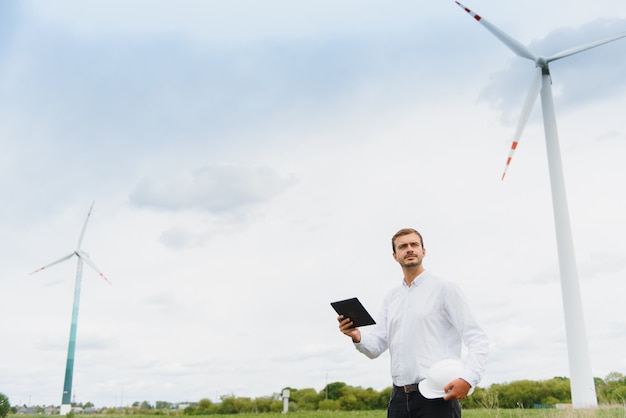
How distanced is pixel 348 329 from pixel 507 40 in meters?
24.3

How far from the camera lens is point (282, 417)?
24.4 m

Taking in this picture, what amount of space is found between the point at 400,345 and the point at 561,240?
20.1 meters

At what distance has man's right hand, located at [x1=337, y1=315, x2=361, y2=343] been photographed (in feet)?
19.3

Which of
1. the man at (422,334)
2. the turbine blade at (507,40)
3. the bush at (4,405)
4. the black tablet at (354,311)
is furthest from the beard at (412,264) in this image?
the bush at (4,405)

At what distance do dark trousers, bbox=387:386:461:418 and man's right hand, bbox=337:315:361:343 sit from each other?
68 cm

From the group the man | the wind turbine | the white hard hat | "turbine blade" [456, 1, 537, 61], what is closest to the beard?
the man

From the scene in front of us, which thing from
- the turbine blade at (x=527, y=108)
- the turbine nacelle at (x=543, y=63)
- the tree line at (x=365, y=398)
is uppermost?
the turbine nacelle at (x=543, y=63)

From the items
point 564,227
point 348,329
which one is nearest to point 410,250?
point 348,329

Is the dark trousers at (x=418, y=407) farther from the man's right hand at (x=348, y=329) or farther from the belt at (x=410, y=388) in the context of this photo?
the man's right hand at (x=348, y=329)

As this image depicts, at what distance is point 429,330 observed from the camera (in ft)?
17.7

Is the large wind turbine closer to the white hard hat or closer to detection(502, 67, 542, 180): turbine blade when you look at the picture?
detection(502, 67, 542, 180): turbine blade

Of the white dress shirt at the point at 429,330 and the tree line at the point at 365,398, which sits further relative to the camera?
the tree line at the point at 365,398

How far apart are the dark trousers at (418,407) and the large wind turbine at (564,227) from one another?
58.0 feet

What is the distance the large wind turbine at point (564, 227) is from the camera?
22.4m
